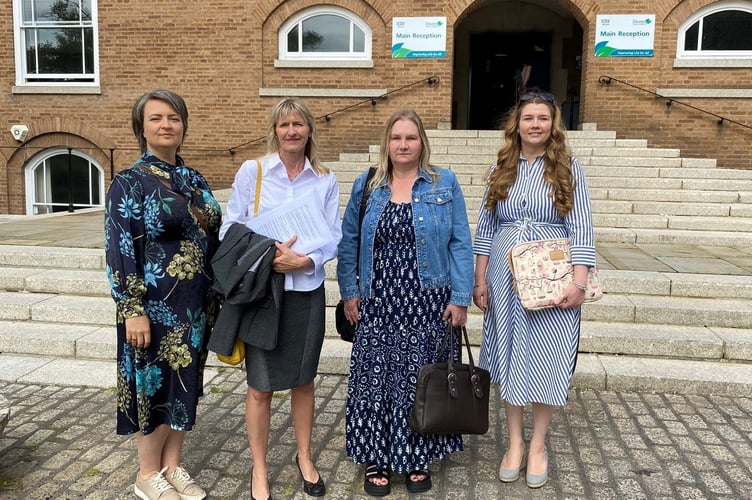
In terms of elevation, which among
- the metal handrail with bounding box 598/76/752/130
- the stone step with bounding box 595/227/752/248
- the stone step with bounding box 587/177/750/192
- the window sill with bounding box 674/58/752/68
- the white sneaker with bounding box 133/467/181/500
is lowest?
the white sneaker with bounding box 133/467/181/500

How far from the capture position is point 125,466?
3.16 m

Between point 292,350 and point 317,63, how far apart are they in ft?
32.5

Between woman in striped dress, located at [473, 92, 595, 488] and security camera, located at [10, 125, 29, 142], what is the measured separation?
1245 cm

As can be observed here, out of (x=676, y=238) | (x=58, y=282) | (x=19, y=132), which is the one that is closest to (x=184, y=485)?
(x=58, y=282)

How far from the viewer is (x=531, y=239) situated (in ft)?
9.45

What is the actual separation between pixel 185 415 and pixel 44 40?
12.8 metres

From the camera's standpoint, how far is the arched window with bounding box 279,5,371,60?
38.7 feet

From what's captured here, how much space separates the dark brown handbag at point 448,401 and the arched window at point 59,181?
1179cm

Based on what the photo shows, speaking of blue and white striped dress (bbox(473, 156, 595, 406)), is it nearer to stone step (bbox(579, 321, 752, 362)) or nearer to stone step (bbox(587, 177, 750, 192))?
stone step (bbox(579, 321, 752, 362))

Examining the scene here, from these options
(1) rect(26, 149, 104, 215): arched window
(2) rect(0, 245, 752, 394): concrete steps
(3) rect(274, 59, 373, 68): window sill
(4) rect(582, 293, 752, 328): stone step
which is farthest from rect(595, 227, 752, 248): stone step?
(1) rect(26, 149, 104, 215): arched window

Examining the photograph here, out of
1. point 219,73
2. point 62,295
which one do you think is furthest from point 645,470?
point 219,73

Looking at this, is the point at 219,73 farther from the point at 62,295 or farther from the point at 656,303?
the point at 656,303

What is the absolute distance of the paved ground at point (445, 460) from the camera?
9.72ft

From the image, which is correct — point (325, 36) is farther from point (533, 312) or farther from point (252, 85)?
point (533, 312)
